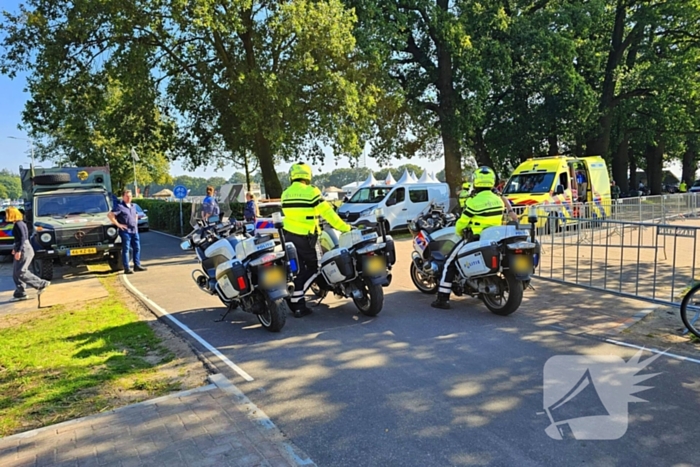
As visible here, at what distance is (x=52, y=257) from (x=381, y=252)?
8.16 metres

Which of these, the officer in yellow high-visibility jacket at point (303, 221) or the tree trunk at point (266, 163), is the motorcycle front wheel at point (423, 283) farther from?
the tree trunk at point (266, 163)

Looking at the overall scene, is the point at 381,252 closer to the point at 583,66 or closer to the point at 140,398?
the point at 140,398

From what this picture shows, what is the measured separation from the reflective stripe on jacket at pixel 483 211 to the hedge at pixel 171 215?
12.7m

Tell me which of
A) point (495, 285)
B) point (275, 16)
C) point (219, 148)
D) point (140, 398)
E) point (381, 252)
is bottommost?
point (140, 398)

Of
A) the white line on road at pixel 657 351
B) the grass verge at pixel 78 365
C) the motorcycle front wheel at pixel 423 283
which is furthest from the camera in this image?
the motorcycle front wheel at pixel 423 283

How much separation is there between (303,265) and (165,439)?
354cm

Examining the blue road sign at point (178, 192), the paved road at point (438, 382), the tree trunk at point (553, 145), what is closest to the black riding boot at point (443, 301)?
the paved road at point (438, 382)

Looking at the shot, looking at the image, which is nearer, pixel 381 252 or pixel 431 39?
pixel 381 252

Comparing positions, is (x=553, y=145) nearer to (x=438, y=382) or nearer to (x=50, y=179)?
(x=50, y=179)

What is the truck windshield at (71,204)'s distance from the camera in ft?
40.1

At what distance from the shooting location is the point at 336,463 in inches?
132

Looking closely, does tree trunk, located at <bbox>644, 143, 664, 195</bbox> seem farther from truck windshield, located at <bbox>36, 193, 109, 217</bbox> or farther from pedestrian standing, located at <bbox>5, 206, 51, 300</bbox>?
pedestrian standing, located at <bbox>5, 206, 51, 300</bbox>

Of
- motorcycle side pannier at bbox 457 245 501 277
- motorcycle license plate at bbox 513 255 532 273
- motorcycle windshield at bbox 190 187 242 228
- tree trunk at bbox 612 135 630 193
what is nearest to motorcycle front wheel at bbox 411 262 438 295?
motorcycle side pannier at bbox 457 245 501 277

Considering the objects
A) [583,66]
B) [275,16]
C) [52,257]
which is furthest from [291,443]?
[583,66]
